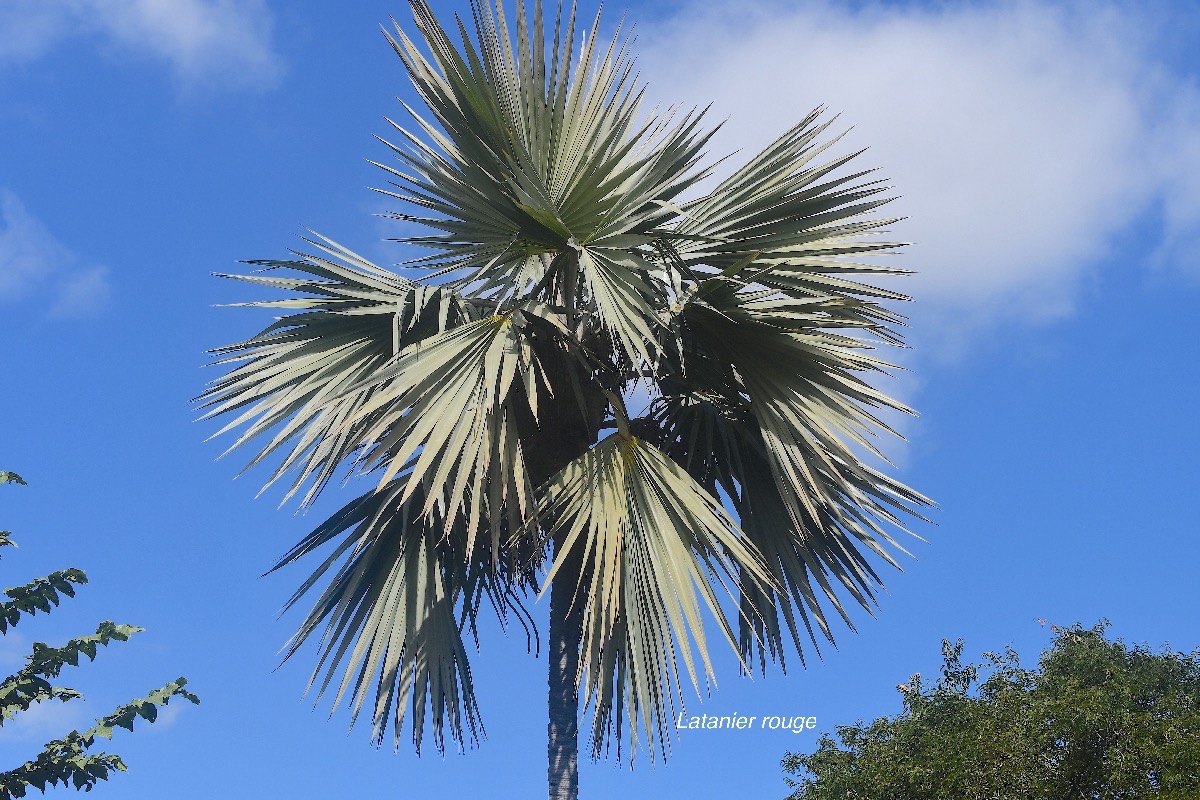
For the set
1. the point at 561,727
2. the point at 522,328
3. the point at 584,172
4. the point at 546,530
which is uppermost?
the point at 584,172

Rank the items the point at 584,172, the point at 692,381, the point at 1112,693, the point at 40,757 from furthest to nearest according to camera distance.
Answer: the point at 1112,693, the point at 40,757, the point at 692,381, the point at 584,172

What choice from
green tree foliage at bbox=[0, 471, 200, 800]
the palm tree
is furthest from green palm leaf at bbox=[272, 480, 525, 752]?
green tree foliage at bbox=[0, 471, 200, 800]

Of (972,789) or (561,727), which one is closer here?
(561,727)

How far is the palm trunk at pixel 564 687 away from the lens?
5.89 metres

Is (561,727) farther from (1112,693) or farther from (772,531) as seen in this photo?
(1112,693)

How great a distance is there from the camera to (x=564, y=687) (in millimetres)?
6082

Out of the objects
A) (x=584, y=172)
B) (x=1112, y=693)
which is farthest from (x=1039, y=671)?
(x=584, y=172)


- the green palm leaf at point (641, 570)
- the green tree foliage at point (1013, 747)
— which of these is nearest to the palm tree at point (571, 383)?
the green palm leaf at point (641, 570)

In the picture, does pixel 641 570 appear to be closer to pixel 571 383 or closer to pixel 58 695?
pixel 571 383

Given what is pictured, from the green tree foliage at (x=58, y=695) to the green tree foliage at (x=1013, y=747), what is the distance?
18.7ft

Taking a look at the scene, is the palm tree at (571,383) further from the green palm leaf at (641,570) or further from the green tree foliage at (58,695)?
the green tree foliage at (58,695)

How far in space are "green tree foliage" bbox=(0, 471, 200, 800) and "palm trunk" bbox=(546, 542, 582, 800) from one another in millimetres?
4633

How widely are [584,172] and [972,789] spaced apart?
20.8 ft

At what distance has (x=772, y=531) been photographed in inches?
258
